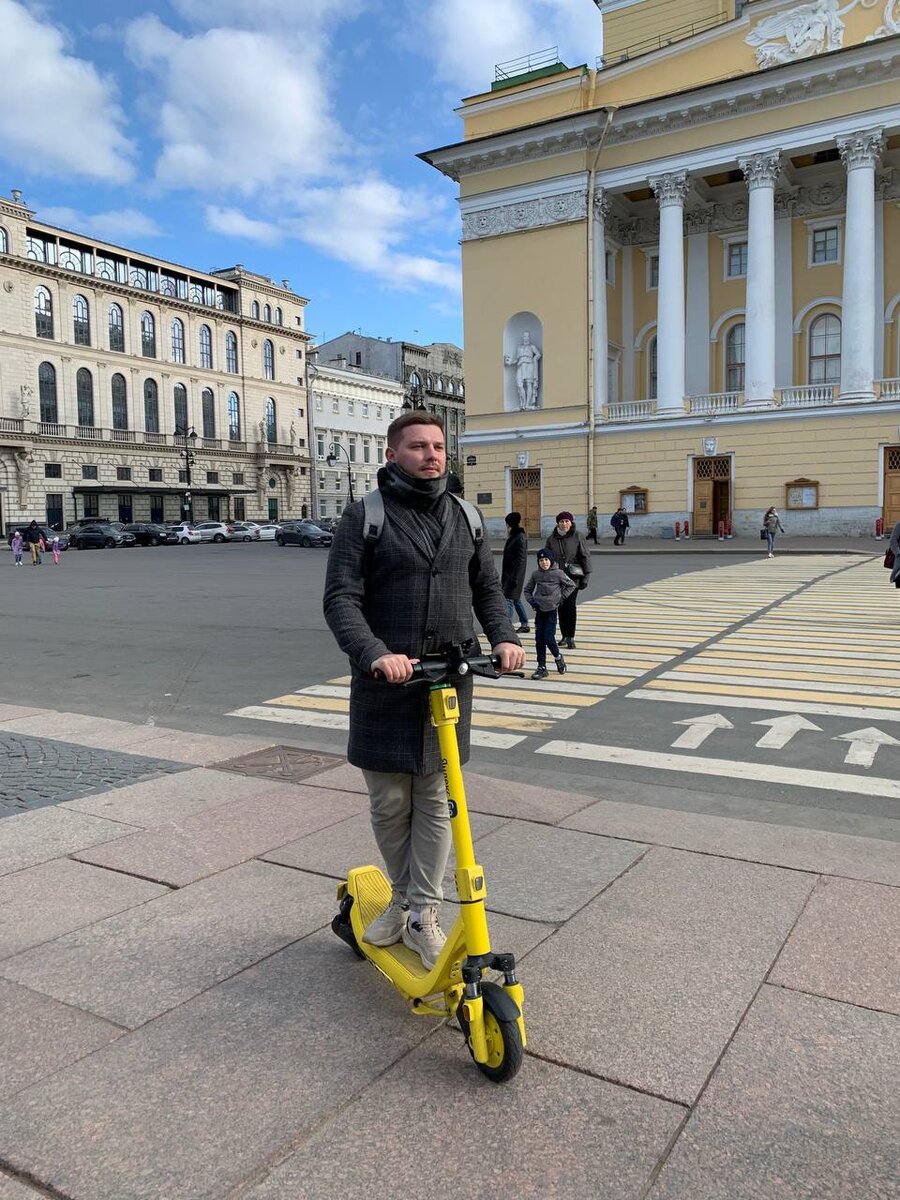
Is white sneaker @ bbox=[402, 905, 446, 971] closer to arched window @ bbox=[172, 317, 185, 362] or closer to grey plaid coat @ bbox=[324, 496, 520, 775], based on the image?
grey plaid coat @ bbox=[324, 496, 520, 775]

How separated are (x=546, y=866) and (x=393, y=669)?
6.64 ft

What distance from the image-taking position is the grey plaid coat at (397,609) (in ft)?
10.4

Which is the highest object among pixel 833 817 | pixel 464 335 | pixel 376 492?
pixel 464 335

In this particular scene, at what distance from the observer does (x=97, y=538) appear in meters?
53.8

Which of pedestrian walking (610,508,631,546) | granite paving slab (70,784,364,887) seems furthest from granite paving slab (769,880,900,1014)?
pedestrian walking (610,508,631,546)

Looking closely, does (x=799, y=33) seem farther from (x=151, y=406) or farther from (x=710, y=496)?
(x=151, y=406)

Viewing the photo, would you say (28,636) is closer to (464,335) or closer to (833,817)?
(833,817)

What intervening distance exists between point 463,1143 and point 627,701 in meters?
6.52

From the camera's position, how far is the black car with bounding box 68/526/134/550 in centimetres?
5378

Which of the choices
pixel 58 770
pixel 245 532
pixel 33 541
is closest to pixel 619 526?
pixel 33 541

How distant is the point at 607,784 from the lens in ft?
20.3

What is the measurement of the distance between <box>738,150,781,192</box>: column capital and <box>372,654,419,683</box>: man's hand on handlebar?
42.6 m

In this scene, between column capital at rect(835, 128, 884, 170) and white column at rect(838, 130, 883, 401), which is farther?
white column at rect(838, 130, 883, 401)

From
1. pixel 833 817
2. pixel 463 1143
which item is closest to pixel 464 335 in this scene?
pixel 833 817
